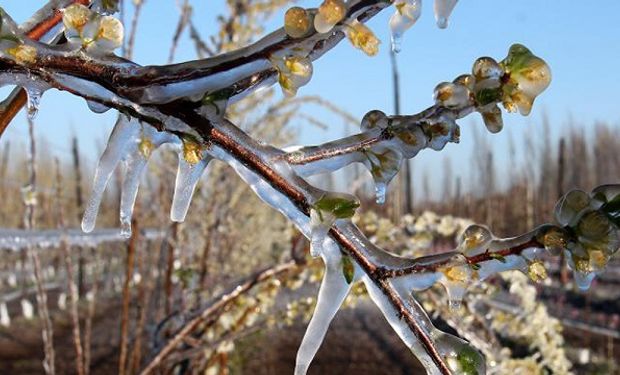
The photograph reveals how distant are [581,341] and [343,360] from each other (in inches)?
120

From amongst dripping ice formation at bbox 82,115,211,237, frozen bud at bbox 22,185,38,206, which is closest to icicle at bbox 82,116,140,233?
dripping ice formation at bbox 82,115,211,237

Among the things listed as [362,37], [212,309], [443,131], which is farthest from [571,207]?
[212,309]

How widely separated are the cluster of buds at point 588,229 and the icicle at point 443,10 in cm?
18

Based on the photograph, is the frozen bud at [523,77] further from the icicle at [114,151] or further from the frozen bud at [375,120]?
the icicle at [114,151]

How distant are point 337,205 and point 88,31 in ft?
0.85

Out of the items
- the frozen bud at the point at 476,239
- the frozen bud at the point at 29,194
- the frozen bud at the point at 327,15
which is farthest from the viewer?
the frozen bud at the point at 29,194

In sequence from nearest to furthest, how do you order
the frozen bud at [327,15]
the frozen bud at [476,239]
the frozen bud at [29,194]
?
the frozen bud at [327,15]
the frozen bud at [476,239]
the frozen bud at [29,194]

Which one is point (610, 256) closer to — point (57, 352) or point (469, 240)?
point (469, 240)

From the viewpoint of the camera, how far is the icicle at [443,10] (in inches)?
21.7

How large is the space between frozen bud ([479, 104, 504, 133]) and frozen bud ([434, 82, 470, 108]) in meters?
0.02

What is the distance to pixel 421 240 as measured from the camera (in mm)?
3016

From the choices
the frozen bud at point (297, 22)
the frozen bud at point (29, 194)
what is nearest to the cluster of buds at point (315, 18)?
the frozen bud at point (297, 22)

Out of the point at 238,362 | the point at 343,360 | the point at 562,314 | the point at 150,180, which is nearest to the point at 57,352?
the point at 238,362

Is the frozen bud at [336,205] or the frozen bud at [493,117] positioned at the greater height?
the frozen bud at [493,117]
